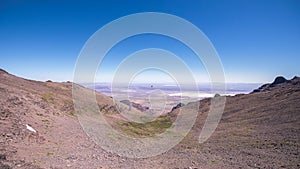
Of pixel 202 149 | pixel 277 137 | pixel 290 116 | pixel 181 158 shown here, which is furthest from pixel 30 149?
pixel 290 116

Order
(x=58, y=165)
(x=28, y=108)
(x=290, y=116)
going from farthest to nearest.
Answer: (x=290, y=116) < (x=28, y=108) < (x=58, y=165)

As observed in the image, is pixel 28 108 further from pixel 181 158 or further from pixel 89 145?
pixel 181 158

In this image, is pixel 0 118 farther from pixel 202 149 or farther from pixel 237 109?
pixel 237 109

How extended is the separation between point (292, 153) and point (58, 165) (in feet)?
60.1

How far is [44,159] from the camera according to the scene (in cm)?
1430

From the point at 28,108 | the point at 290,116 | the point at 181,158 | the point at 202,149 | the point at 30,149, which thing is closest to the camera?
the point at 30,149

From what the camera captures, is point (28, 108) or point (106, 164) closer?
point (106, 164)

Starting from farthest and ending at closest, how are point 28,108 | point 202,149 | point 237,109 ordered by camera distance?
point 237,109 < point 28,108 < point 202,149

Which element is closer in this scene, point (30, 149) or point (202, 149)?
point (30, 149)

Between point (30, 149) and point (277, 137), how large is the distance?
2504cm

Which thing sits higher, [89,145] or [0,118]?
[0,118]

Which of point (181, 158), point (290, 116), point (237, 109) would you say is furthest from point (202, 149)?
point (237, 109)

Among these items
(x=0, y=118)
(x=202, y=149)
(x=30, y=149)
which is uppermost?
(x=0, y=118)

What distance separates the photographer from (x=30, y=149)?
15562 millimetres
